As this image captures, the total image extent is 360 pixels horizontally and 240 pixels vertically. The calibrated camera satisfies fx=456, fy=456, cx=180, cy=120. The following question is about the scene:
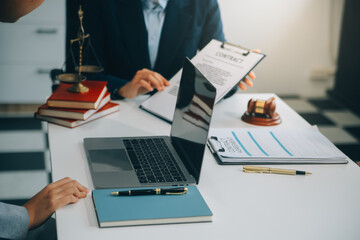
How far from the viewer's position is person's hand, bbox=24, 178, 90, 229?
1.01 meters

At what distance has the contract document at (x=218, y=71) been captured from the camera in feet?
4.93

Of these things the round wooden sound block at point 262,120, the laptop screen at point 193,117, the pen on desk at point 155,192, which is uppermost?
the laptop screen at point 193,117

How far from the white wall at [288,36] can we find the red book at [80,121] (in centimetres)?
214

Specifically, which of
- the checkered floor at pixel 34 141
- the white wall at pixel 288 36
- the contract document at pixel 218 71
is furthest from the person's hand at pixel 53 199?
the white wall at pixel 288 36

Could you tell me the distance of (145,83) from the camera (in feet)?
5.26

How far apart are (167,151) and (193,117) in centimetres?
15

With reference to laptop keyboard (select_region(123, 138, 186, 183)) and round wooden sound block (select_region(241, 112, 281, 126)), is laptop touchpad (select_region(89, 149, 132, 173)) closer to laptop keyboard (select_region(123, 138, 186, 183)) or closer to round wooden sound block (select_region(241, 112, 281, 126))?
laptop keyboard (select_region(123, 138, 186, 183))

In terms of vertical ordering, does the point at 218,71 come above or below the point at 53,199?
above

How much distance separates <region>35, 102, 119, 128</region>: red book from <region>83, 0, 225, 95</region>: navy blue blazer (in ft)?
1.01

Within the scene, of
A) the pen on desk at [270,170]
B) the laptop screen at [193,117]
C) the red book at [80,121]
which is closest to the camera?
the laptop screen at [193,117]

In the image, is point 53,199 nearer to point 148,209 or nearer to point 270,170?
point 148,209

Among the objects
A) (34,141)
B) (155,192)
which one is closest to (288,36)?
(34,141)

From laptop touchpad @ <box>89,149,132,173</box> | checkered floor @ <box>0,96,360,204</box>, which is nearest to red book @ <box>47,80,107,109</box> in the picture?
laptop touchpad @ <box>89,149,132,173</box>

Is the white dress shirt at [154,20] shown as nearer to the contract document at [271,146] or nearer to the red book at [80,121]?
the red book at [80,121]
